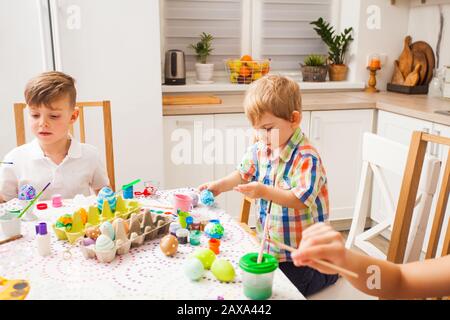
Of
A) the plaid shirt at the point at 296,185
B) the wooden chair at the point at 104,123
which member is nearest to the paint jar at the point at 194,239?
the plaid shirt at the point at 296,185

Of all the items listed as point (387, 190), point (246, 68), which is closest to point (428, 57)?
point (246, 68)

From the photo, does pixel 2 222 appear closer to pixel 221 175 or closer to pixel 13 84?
pixel 13 84

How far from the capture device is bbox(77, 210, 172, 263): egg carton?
1.06 m

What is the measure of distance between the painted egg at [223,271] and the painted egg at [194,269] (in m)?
0.03

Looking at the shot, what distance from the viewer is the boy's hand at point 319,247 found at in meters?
0.76

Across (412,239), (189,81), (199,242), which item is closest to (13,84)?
(189,81)

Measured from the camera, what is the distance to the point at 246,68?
3172 mm

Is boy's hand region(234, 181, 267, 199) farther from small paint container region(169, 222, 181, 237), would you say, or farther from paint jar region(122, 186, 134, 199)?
paint jar region(122, 186, 134, 199)

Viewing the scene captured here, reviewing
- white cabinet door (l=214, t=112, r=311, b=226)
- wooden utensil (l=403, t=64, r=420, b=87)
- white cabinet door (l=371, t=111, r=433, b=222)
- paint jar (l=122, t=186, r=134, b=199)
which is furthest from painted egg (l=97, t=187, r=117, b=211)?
wooden utensil (l=403, t=64, r=420, b=87)

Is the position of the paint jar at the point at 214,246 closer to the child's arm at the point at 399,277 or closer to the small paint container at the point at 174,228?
the small paint container at the point at 174,228

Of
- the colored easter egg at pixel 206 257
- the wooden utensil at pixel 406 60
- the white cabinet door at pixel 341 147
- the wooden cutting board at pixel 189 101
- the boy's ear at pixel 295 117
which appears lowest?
the white cabinet door at pixel 341 147

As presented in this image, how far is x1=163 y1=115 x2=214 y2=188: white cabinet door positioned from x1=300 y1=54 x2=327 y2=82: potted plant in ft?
3.30

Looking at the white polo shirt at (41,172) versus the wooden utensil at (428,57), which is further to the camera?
the wooden utensil at (428,57)

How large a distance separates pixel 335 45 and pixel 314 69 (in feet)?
0.72
